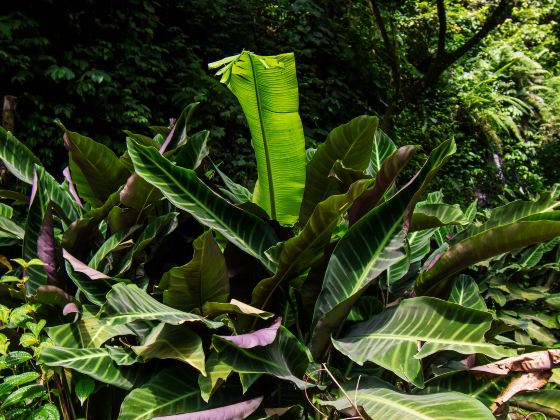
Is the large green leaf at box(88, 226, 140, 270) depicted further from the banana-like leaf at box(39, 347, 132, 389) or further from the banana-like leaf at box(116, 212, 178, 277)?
the banana-like leaf at box(39, 347, 132, 389)

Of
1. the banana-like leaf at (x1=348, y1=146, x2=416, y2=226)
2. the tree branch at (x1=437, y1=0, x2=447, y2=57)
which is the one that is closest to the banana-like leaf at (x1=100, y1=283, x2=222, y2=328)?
the banana-like leaf at (x1=348, y1=146, x2=416, y2=226)

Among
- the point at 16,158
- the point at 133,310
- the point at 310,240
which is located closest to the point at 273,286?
the point at 310,240

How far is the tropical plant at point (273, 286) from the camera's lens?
123cm

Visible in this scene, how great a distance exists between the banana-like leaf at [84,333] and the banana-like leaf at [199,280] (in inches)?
6.4

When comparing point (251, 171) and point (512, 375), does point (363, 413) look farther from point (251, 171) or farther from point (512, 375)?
A: point (251, 171)

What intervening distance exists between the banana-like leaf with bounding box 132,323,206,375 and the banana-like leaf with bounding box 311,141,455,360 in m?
0.33

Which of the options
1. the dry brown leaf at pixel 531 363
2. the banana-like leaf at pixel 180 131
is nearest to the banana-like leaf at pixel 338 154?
the banana-like leaf at pixel 180 131

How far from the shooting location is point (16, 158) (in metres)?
1.96

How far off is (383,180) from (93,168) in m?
1.01

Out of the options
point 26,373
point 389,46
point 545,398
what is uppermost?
point 389,46

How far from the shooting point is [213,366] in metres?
1.25

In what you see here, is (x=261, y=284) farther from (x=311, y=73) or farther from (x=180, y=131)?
(x=311, y=73)

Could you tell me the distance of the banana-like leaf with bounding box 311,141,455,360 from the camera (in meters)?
1.36

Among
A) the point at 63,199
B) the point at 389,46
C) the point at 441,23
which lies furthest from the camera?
the point at 389,46
